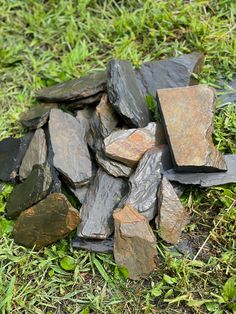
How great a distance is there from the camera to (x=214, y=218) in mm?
2896

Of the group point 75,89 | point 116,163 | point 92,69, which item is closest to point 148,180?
point 116,163

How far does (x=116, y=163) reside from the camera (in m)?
3.04

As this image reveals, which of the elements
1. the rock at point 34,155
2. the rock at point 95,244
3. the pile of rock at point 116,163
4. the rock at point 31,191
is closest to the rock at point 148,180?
the pile of rock at point 116,163

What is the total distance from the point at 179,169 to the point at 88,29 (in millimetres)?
1571

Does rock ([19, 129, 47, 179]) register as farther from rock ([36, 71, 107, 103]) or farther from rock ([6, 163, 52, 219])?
rock ([36, 71, 107, 103])

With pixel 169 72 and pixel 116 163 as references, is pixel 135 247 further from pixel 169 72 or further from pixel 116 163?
pixel 169 72

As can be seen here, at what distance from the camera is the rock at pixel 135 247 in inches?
107

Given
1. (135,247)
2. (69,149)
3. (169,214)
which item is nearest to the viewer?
(135,247)

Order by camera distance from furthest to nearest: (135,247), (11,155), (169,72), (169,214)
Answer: (169,72)
(11,155)
(169,214)
(135,247)

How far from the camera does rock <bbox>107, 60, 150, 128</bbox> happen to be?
314 cm

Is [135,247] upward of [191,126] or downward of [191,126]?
downward

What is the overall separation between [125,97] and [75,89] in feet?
1.30

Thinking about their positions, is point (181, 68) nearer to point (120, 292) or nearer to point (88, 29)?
point (88, 29)

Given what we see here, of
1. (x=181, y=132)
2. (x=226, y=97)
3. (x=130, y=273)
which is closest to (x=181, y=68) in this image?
(x=226, y=97)
